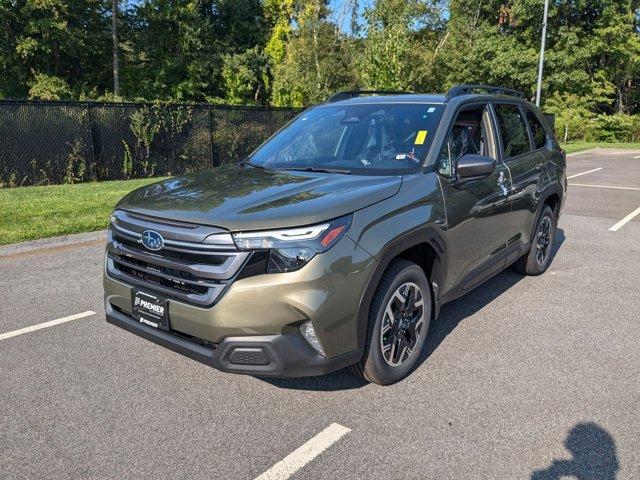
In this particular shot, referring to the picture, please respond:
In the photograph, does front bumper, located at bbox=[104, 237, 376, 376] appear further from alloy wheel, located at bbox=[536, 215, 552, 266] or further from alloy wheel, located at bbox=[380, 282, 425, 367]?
alloy wheel, located at bbox=[536, 215, 552, 266]

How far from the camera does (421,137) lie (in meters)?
3.75

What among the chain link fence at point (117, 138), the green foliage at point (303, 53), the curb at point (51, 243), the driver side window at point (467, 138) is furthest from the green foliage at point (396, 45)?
the driver side window at point (467, 138)

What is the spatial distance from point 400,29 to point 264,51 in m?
18.9

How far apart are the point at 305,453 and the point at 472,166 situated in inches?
82.5

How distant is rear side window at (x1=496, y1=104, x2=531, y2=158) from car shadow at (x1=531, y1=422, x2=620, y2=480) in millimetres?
2485

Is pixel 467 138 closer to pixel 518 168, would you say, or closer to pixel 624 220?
pixel 518 168

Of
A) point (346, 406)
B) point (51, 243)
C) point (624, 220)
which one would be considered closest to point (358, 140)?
point (346, 406)

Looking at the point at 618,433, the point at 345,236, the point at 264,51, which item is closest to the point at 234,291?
the point at 345,236

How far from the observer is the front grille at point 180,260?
2.71 meters

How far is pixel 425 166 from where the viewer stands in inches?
140

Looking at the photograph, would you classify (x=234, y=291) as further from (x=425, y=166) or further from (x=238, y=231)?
(x=425, y=166)

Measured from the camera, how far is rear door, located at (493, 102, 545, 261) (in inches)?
182

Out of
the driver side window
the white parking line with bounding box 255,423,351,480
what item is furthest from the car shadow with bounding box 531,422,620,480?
the driver side window

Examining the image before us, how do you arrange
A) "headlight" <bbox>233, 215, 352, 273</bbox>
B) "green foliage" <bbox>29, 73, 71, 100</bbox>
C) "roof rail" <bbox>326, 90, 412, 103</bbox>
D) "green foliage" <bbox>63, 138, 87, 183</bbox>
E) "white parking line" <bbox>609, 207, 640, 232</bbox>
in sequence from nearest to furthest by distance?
1. "headlight" <bbox>233, 215, 352, 273</bbox>
2. "roof rail" <bbox>326, 90, 412, 103</bbox>
3. "white parking line" <bbox>609, 207, 640, 232</bbox>
4. "green foliage" <bbox>63, 138, 87, 183</bbox>
5. "green foliage" <bbox>29, 73, 71, 100</bbox>
